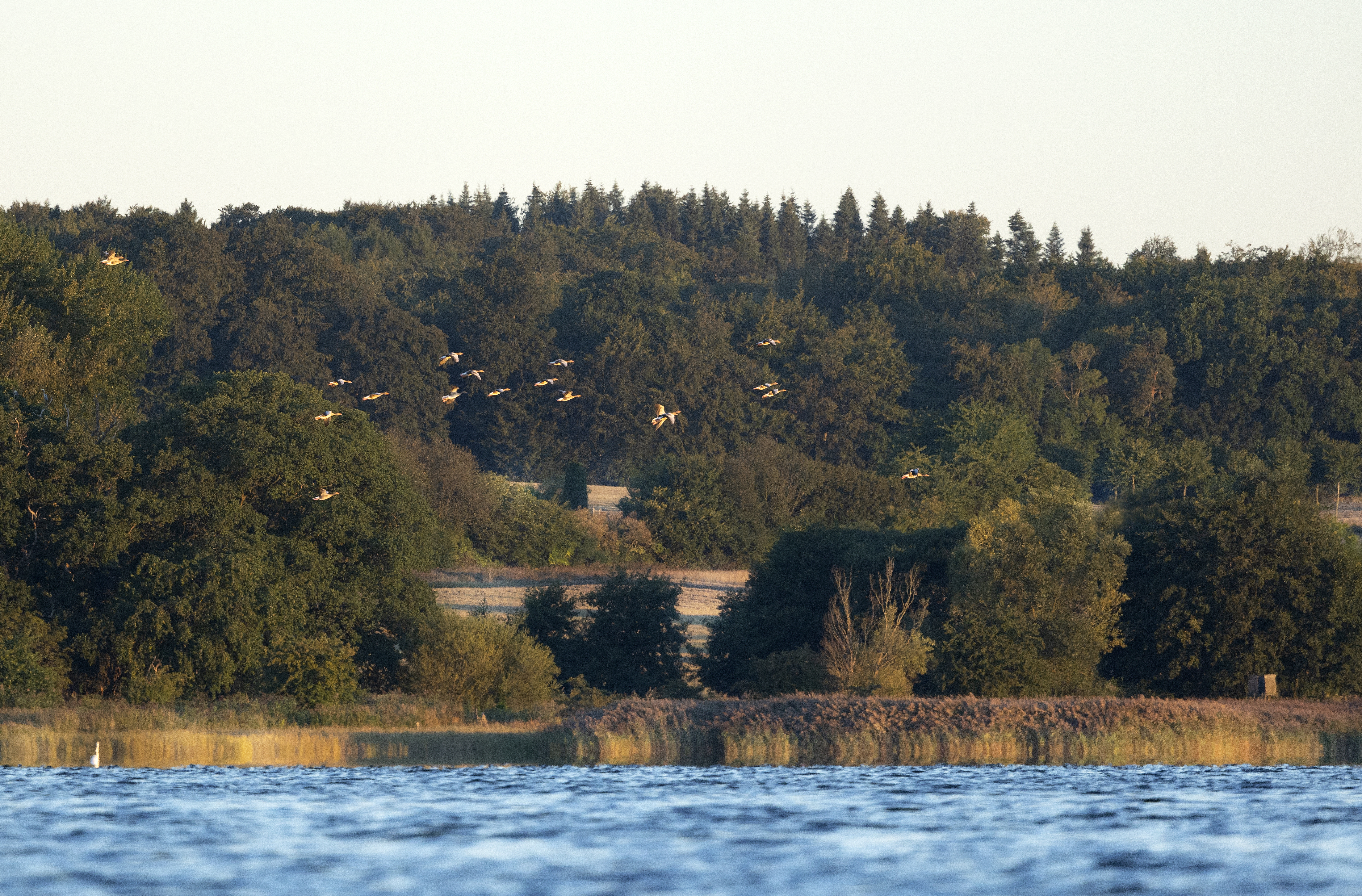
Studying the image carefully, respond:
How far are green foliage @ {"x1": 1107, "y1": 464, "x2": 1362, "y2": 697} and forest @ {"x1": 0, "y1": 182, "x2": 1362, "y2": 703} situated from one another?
11 centimetres

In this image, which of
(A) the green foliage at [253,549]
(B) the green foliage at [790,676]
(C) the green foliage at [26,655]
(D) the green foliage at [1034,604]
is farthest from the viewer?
(A) the green foliage at [253,549]

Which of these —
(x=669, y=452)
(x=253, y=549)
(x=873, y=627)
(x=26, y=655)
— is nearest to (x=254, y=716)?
(x=26, y=655)

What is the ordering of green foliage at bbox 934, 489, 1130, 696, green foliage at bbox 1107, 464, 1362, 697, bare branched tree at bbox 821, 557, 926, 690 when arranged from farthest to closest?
green foliage at bbox 1107, 464, 1362, 697 < bare branched tree at bbox 821, 557, 926, 690 < green foliage at bbox 934, 489, 1130, 696

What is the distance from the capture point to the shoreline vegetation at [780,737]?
3528 centimetres

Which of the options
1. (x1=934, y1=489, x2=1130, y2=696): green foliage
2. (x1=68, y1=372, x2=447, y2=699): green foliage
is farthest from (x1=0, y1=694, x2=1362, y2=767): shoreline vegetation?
(x1=68, y1=372, x2=447, y2=699): green foliage

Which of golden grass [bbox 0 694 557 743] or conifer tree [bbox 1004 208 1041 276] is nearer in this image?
golden grass [bbox 0 694 557 743]

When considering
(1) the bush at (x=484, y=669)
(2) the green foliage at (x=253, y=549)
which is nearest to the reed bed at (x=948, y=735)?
(1) the bush at (x=484, y=669)

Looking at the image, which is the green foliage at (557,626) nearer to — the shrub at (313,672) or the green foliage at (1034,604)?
the shrub at (313,672)

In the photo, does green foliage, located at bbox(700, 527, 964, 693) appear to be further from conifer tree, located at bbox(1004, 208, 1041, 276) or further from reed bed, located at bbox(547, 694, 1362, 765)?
conifer tree, located at bbox(1004, 208, 1041, 276)

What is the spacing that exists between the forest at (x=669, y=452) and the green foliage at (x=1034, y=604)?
13 cm

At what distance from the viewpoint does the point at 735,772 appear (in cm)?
3297

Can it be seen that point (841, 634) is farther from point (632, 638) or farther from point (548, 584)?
point (548, 584)

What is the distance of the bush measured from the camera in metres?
48.1

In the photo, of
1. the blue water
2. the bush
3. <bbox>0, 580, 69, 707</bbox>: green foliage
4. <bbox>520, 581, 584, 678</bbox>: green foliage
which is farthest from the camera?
<bbox>520, 581, 584, 678</bbox>: green foliage
